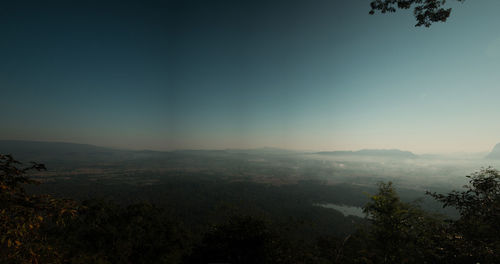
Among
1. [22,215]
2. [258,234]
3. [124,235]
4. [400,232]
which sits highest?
[22,215]

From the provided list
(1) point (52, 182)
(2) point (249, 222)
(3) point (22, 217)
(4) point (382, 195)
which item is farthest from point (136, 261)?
(1) point (52, 182)

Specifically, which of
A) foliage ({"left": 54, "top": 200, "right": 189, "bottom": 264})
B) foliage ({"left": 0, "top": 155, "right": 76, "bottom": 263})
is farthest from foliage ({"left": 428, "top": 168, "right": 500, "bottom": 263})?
foliage ({"left": 54, "top": 200, "right": 189, "bottom": 264})

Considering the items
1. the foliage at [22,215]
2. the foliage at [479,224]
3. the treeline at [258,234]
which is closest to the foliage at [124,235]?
the treeline at [258,234]

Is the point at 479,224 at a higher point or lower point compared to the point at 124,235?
higher

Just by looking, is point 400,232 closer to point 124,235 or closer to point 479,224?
point 479,224

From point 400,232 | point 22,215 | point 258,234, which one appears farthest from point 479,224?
point 22,215

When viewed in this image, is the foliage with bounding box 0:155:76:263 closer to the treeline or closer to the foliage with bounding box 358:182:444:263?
the treeline
